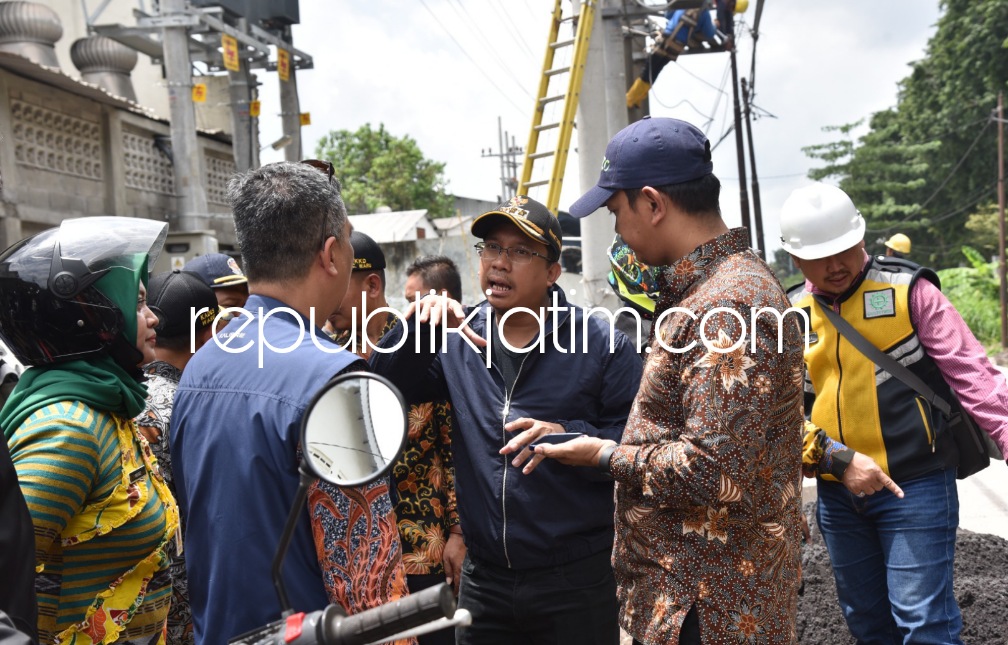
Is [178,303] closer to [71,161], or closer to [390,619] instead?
[390,619]

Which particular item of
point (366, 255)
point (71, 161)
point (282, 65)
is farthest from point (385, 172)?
point (366, 255)

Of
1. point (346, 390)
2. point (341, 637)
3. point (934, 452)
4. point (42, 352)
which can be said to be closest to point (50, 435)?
point (42, 352)

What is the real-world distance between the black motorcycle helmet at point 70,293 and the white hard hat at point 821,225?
2378mm

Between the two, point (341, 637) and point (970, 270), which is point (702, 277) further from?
point (970, 270)

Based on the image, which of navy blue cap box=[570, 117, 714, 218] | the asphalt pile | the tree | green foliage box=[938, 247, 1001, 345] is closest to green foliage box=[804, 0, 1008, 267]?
green foliage box=[938, 247, 1001, 345]

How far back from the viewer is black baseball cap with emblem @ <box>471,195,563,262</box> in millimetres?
3525

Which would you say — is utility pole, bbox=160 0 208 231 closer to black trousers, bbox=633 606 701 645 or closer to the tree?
black trousers, bbox=633 606 701 645

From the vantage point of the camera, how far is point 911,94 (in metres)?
50.9

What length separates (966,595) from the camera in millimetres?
4805

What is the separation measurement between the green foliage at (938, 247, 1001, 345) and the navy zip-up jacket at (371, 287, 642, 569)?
24767 mm

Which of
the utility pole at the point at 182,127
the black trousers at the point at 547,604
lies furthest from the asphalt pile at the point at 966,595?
the utility pole at the point at 182,127

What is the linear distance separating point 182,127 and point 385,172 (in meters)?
35.1

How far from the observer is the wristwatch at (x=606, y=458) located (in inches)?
98.3

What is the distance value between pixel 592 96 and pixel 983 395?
23.0 feet
